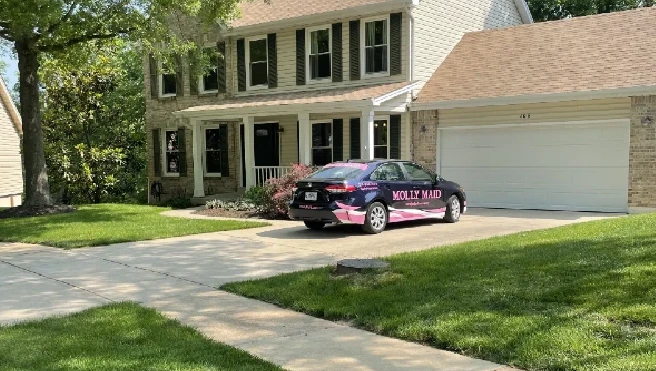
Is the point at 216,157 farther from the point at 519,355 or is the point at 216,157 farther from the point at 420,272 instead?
the point at 519,355

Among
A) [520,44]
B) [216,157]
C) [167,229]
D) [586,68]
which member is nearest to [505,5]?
[520,44]

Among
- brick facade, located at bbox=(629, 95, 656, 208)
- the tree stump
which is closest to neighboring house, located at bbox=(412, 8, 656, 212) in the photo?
brick facade, located at bbox=(629, 95, 656, 208)

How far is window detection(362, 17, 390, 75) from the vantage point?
1802cm

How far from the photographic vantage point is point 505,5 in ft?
74.4

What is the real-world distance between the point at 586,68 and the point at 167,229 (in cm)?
1158

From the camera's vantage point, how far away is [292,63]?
65.7ft

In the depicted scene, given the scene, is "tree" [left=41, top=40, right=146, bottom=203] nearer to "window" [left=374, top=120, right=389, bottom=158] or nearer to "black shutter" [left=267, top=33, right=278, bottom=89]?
"black shutter" [left=267, top=33, right=278, bottom=89]

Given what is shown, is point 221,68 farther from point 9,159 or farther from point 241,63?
point 9,159

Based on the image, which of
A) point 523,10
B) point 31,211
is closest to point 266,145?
point 31,211

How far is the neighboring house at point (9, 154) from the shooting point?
28906mm

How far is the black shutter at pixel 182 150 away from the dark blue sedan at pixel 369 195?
11403 mm

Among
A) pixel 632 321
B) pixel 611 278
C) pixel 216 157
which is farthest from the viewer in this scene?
pixel 216 157

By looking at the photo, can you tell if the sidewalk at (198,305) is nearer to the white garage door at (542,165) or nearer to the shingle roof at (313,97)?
the shingle roof at (313,97)

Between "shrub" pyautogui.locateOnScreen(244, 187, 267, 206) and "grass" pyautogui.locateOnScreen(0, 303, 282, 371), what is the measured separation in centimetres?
999
